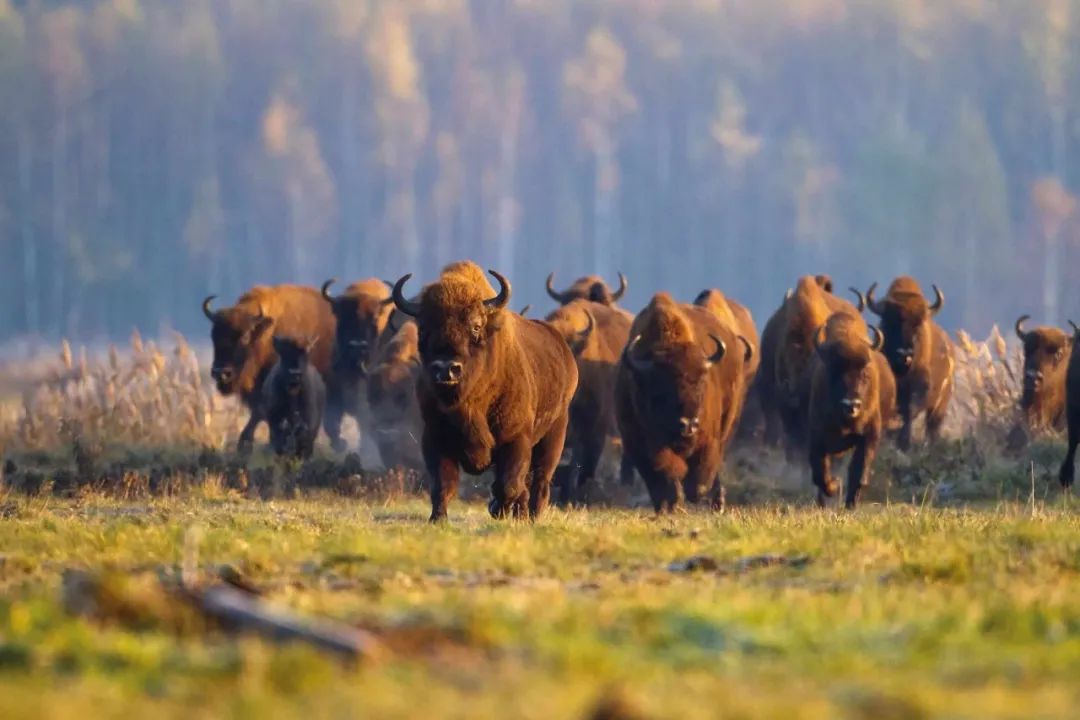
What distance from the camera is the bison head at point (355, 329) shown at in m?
30.2

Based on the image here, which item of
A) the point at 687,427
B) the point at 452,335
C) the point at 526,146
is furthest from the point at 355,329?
the point at 526,146

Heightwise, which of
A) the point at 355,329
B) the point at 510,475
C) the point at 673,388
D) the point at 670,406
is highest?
the point at 355,329

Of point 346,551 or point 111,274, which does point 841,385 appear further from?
point 111,274

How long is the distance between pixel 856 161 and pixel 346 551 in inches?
3340

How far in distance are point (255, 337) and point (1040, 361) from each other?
971 cm

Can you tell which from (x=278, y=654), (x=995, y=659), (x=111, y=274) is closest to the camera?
(x=278, y=654)

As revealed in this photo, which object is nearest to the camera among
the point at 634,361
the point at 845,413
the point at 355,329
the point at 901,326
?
the point at 634,361

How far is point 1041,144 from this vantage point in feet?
308

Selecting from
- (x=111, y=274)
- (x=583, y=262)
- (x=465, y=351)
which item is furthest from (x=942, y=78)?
(x=465, y=351)

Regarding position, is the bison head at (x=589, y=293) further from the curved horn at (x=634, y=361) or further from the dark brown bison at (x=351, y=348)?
the curved horn at (x=634, y=361)

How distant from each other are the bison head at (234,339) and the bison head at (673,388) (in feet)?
28.3

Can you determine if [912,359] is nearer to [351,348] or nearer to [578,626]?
[351,348]

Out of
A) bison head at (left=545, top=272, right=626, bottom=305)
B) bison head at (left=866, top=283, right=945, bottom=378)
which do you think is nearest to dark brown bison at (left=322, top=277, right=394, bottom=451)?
bison head at (left=545, top=272, right=626, bottom=305)

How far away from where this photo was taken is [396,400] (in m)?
25.6
